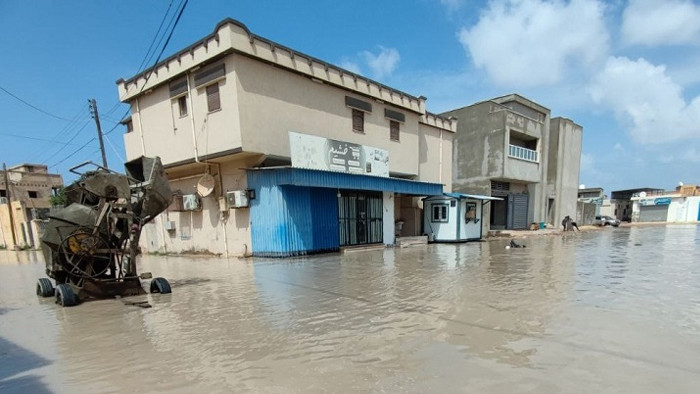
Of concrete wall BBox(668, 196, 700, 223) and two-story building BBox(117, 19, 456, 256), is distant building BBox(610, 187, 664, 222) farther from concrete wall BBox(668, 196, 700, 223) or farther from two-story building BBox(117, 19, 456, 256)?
two-story building BBox(117, 19, 456, 256)

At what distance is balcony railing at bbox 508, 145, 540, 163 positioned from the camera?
78.4 feet

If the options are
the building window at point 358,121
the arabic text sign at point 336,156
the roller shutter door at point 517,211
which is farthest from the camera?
the roller shutter door at point 517,211

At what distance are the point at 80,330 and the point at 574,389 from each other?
6.40 metres

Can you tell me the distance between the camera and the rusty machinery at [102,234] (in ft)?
20.4

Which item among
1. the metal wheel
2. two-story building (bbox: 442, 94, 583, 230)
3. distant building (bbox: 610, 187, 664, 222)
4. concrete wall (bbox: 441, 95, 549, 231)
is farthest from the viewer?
distant building (bbox: 610, 187, 664, 222)

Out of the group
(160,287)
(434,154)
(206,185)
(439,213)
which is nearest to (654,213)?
(434,154)

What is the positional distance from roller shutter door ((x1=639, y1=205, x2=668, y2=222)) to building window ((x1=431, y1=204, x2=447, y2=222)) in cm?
4620

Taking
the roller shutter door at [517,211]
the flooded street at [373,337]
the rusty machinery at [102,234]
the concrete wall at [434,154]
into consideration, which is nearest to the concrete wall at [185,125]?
the rusty machinery at [102,234]

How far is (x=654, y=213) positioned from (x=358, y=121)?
170ft

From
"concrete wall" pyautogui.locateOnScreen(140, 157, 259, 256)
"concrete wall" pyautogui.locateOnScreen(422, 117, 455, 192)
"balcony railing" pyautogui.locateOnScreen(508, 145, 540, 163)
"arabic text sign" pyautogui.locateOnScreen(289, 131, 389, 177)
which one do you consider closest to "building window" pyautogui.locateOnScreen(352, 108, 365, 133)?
"arabic text sign" pyautogui.locateOnScreen(289, 131, 389, 177)

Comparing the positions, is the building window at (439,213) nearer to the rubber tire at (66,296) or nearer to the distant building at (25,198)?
the rubber tire at (66,296)

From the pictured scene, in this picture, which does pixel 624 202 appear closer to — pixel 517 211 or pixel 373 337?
pixel 517 211

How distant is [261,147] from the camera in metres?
11.5

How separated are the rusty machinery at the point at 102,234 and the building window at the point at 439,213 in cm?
1395
